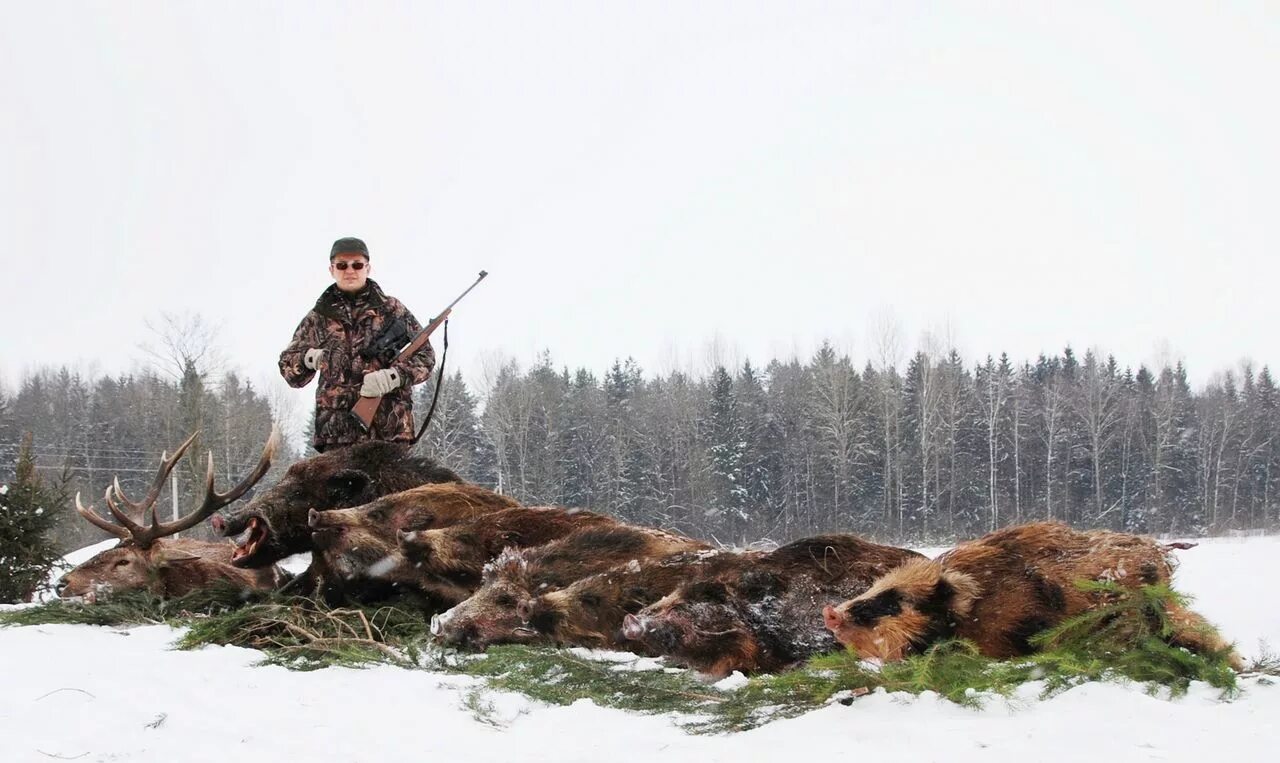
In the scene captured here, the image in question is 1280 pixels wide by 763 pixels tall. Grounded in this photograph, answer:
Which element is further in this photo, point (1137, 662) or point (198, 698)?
point (198, 698)

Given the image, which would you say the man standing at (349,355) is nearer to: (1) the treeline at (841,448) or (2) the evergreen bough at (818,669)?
(2) the evergreen bough at (818,669)

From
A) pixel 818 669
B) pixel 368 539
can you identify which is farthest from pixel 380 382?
pixel 818 669

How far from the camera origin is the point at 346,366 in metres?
7.95

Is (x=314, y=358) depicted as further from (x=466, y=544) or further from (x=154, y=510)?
(x=466, y=544)

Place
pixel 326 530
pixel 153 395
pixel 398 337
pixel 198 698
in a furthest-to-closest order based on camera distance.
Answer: pixel 153 395, pixel 398 337, pixel 326 530, pixel 198 698

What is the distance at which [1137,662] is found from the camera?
359cm

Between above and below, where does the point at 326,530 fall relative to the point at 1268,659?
above

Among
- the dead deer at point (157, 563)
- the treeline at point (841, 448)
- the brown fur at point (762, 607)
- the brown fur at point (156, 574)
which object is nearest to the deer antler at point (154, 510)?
the dead deer at point (157, 563)

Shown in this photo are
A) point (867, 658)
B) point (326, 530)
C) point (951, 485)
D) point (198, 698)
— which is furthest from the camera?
point (951, 485)

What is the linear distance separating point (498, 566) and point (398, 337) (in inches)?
114

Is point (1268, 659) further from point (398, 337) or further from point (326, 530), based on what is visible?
point (398, 337)

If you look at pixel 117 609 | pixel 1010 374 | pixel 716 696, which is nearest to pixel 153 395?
pixel 1010 374

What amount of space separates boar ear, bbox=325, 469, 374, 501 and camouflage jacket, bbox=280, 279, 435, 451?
61 centimetres

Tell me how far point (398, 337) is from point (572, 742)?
213 inches
